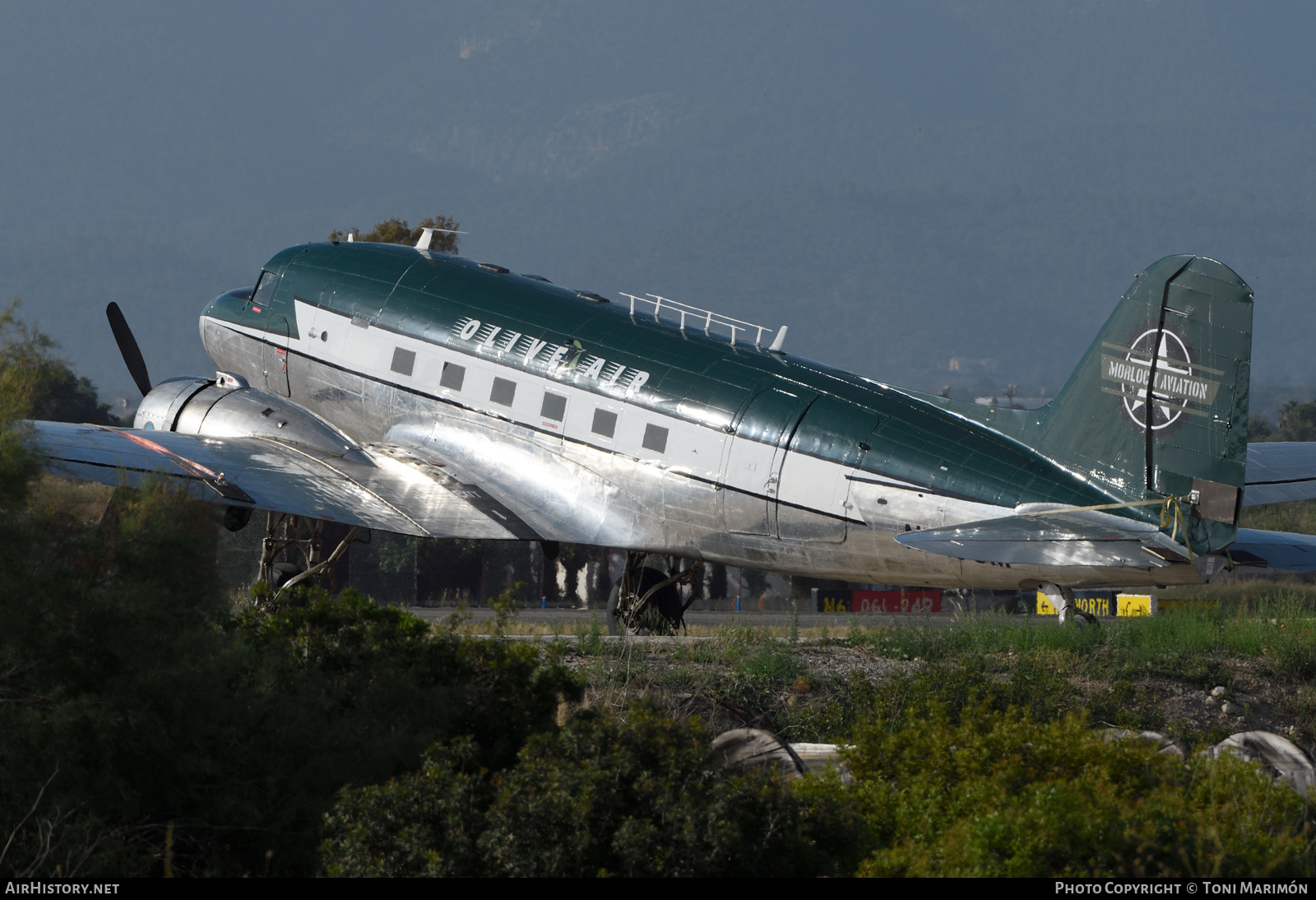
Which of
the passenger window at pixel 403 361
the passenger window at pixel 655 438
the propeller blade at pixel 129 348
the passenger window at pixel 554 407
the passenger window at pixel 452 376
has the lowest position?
the passenger window at pixel 655 438

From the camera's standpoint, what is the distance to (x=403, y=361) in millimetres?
21641

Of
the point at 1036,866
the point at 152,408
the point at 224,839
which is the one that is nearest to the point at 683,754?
the point at 1036,866

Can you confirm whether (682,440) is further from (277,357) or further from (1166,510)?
(277,357)

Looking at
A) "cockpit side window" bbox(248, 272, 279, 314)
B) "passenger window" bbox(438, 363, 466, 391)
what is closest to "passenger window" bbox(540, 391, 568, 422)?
"passenger window" bbox(438, 363, 466, 391)

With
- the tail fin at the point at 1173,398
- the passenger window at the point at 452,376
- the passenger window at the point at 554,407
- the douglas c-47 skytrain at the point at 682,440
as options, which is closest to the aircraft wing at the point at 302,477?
the douglas c-47 skytrain at the point at 682,440

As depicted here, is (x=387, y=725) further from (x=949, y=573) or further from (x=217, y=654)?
(x=949, y=573)

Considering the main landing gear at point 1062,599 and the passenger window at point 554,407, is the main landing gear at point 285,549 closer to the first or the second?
the passenger window at point 554,407

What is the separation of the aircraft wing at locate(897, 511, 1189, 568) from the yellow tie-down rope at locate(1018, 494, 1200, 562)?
6cm

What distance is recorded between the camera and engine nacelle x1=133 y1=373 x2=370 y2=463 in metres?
22.0

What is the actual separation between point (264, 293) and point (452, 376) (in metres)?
5.12

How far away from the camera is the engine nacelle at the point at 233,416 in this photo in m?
22.0

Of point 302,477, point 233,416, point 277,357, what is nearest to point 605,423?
point 302,477

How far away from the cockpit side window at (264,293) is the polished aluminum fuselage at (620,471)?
0.48 m

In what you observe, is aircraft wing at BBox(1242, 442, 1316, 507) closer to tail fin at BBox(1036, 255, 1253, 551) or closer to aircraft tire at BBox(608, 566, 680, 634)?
tail fin at BBox(1036, 255, 1253, 551)
